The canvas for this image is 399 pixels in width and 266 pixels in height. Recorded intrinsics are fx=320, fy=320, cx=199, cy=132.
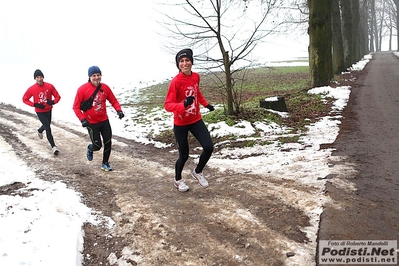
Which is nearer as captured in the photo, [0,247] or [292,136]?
[0,247]

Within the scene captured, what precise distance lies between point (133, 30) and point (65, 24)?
20.2m

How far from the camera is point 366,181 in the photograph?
4.79m

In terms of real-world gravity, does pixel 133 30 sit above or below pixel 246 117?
above

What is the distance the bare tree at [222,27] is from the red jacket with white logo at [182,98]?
13.5 feet

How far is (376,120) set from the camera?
28.1 feet

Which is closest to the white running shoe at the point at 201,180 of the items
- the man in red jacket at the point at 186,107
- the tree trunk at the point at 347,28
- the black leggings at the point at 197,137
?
the man in red jacket at the point at 186,107

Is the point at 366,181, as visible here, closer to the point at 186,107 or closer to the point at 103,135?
the point at 186,107

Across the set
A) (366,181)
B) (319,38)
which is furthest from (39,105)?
(319,38)

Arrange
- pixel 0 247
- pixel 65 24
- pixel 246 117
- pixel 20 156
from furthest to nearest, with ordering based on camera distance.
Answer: pixel 65 24
pixel 246 117
pixel 20 156
pixel 0 247

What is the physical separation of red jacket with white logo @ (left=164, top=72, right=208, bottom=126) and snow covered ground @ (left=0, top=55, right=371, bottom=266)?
163cm

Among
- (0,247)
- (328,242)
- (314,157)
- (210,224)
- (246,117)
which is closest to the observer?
(328,242)

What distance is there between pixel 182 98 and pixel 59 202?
7.91ft

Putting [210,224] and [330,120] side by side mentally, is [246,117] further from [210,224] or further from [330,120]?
[210,224]

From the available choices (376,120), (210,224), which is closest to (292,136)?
(376,120)
